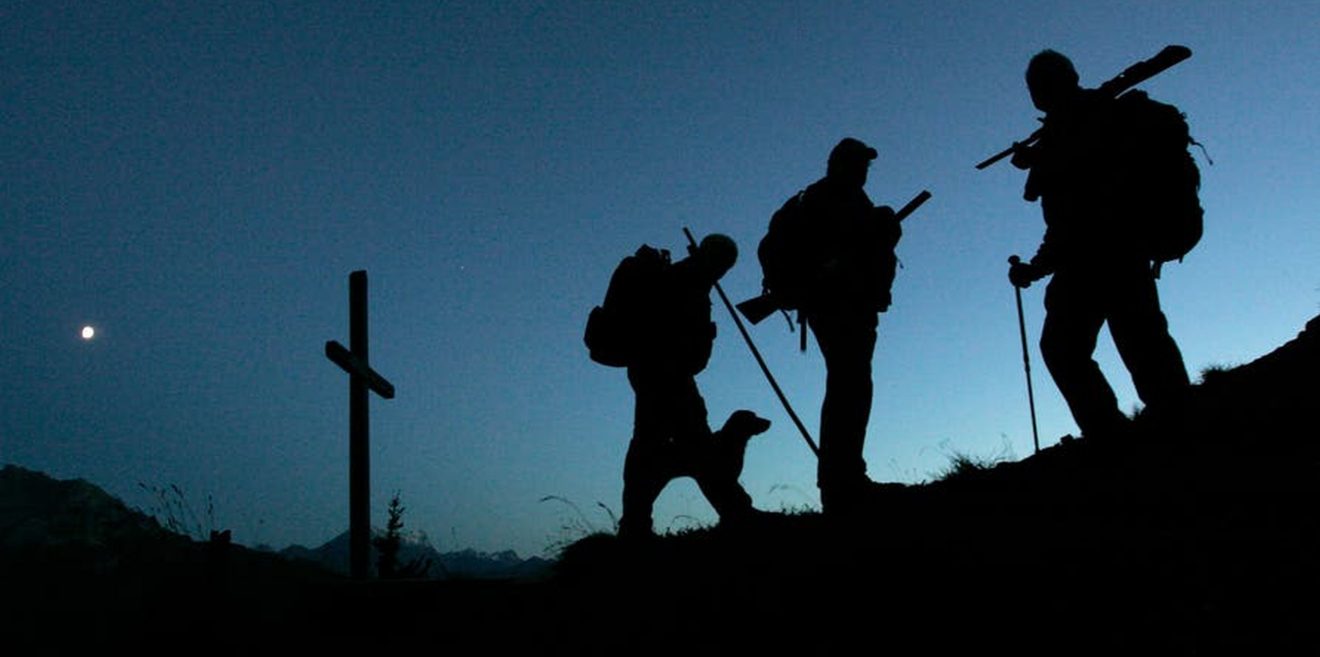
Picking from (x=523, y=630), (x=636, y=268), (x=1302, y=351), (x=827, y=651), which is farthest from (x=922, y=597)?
(x=1302, y=351)

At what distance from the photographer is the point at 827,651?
2.89 m

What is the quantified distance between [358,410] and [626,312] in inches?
118

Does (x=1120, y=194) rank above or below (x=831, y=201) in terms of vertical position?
below

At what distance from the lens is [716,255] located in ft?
20.8

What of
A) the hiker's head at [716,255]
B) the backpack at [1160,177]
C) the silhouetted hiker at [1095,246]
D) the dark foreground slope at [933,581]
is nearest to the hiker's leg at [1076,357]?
the silhouetted hiker at [1095,246]

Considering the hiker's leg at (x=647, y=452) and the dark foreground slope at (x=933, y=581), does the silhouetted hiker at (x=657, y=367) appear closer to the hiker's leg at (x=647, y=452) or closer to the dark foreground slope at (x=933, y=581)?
the hiker's leg at (x=647, y=452)

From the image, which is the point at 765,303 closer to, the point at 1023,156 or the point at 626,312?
the point at 626,312

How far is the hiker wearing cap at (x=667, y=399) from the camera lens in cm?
596

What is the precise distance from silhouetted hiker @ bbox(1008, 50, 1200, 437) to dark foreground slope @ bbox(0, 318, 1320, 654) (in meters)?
0.34

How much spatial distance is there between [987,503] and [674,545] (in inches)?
89.0

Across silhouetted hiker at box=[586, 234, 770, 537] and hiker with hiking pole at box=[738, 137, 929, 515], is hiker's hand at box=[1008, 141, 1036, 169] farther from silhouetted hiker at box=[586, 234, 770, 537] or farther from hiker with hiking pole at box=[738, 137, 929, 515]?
silhouetted hiker at box=[586, 234, 770, 537]

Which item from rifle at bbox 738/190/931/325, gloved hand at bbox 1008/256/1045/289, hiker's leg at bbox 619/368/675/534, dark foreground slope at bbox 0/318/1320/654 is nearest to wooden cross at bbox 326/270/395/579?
dark foreground slope at bbox 0/318/1320/654

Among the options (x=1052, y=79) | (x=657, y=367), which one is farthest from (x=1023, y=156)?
(x=657, y=367)

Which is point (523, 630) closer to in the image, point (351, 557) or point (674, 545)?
point (674, 545)
